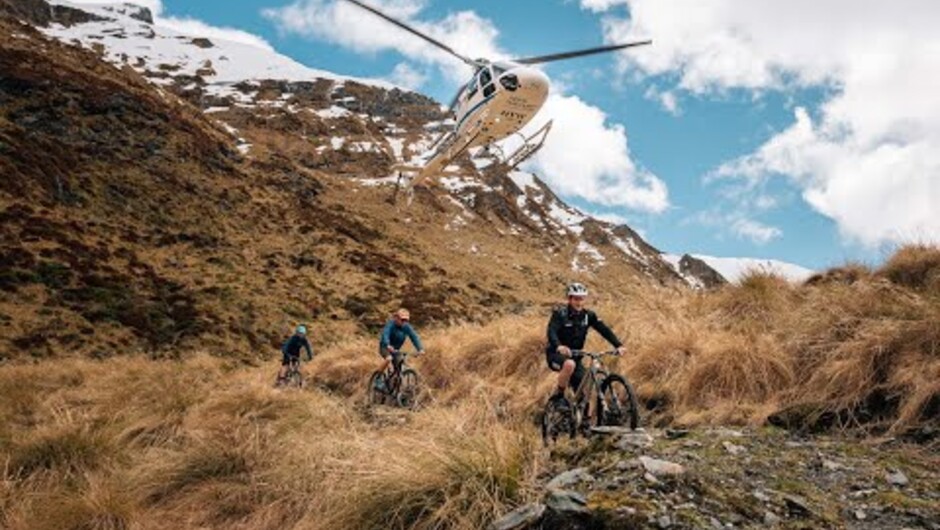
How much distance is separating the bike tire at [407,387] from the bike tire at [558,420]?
6353 millimetres

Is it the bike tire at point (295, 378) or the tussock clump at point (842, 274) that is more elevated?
the tussock clump at point (842, 274)

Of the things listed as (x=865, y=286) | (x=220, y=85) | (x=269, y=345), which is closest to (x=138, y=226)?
(x=269, y=345)

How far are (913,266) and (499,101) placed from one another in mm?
10618

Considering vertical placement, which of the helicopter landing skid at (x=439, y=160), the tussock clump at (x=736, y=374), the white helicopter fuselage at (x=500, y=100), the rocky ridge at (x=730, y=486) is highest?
the white helicopter fuselage at (x=500, y=100)

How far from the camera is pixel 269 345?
54.1 m

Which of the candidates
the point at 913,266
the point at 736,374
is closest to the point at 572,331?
the point at 736,374

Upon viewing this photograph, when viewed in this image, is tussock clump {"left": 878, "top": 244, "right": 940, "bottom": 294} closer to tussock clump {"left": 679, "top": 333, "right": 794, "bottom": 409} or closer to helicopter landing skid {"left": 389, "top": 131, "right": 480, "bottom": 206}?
tussock clump {"left": 679, "top": 333, "right": 794, "bottom": 409}

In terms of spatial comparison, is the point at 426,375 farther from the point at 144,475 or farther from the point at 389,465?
the point at 389,465

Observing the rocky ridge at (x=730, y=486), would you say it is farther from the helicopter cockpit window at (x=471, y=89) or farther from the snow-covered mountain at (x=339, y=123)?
the snow-covered mountain at (x=339, y=123)

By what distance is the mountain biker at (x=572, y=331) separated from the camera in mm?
9157

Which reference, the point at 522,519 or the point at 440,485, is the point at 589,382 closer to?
the point at 440,485

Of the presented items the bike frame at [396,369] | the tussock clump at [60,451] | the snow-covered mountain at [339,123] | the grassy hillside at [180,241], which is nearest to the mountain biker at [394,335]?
the bike frame at [396,369]

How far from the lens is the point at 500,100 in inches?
784

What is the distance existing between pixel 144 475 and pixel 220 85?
541 feet
